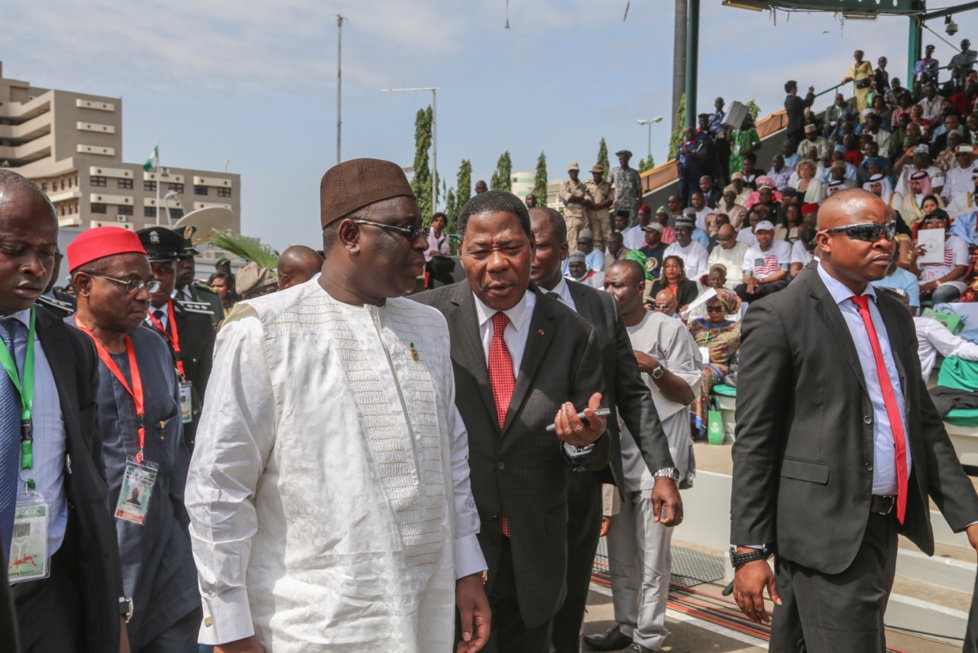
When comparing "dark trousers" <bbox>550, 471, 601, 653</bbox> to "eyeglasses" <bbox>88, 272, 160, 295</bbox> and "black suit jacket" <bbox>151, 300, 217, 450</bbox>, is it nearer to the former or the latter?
"eyeglasses" <bbox>88, 272, 160, 295</bbox>

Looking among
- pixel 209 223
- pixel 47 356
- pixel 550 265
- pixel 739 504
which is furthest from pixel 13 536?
pixel 209 223

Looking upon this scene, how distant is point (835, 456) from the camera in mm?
3309

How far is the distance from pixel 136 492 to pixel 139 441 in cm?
22

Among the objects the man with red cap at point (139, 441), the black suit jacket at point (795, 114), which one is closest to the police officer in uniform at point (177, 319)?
the man with red cap at point (139, 441)

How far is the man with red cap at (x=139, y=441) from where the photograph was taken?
342 cm

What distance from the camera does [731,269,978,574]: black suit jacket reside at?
329cm

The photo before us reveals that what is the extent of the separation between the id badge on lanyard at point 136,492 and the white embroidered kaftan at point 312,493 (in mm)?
1430

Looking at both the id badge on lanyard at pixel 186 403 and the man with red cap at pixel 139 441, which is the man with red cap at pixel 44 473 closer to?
the man with red cap at pixel 139 441

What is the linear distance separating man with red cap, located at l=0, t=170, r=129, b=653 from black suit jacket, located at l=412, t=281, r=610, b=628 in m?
1.34

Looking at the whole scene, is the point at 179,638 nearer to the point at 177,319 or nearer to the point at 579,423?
the point at 579,423

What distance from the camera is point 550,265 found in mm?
4609

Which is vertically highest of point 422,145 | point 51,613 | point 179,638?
point 422,145


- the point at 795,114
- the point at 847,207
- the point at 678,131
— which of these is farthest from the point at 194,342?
the point at 678,131

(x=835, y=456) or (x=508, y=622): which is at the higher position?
(x=835, y=456)
